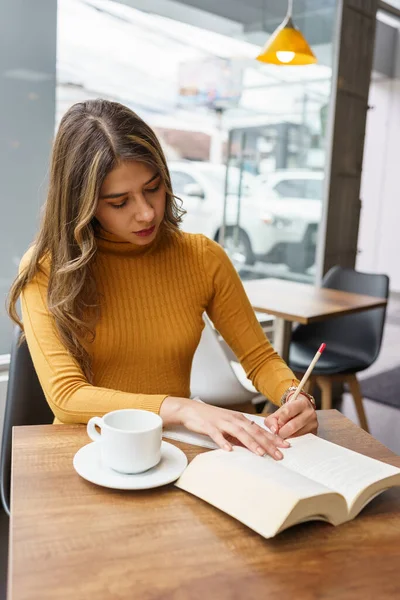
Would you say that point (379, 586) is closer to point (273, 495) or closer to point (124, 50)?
point (273, 495)

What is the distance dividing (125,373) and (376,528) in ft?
2.33

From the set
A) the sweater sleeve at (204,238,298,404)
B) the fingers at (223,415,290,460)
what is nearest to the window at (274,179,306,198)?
the sweater sleeve at (204,238,298,404)

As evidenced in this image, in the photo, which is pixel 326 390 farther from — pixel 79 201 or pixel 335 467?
pixel 335 467

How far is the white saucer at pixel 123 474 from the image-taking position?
84cm

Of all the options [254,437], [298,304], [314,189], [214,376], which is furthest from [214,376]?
[314,189]

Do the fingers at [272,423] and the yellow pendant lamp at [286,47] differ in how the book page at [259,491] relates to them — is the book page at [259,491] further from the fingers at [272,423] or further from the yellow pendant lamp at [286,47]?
the yellow pendant lamp at [286,47]

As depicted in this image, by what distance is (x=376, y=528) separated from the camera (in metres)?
0.80

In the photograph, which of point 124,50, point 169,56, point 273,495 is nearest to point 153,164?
point 273,495

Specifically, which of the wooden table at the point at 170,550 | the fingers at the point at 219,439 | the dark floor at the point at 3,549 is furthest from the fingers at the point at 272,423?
the dark floor at the point at 3,549

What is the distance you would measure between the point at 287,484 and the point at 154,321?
67 centimetres

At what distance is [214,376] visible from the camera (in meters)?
2.24

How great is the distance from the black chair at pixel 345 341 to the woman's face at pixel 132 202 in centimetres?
175

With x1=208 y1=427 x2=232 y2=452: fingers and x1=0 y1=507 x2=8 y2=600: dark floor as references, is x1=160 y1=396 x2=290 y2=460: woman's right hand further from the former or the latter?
x1=0 y1=507 x2=8 y2=600: dark floor

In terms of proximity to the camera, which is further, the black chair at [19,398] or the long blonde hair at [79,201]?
the black chair at [19,398]
